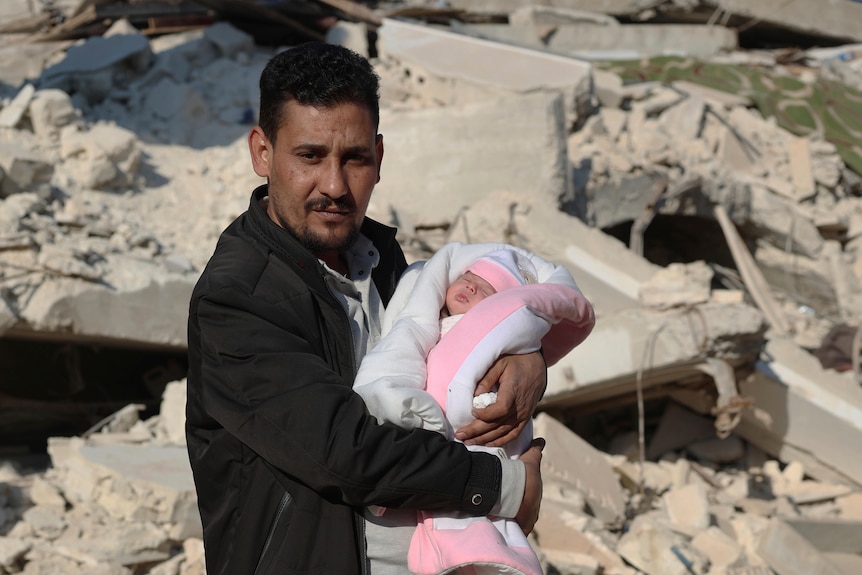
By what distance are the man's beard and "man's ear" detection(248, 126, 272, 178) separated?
0.15 meters

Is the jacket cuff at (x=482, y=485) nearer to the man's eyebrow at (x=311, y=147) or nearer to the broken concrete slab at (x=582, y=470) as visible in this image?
the man's eyebrow at (x=311, y=147)

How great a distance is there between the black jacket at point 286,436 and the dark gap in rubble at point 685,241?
29.1ft

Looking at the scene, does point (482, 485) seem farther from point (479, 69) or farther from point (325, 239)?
point (479, 69)

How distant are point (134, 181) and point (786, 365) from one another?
518 cm

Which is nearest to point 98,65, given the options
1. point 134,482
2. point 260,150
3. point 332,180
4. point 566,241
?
point 566,241

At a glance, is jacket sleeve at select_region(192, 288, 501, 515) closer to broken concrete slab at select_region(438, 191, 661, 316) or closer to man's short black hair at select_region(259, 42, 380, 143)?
man's short black hair at select_region(259, 42, 380, 143)

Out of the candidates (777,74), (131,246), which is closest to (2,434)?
(131,246)

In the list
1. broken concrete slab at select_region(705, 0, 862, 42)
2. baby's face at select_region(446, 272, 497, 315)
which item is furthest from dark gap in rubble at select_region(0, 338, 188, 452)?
broken concrete slab at select_region(705, 0, 862, 42)

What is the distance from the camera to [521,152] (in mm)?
8211

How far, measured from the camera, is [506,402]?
2.04 metres

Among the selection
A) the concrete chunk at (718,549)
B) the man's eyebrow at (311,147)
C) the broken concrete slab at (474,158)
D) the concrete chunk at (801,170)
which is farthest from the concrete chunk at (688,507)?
the concrete chunk at (801,170)

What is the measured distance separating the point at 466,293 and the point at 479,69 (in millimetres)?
7945

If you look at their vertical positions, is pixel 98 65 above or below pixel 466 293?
below

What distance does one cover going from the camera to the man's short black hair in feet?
6.53
